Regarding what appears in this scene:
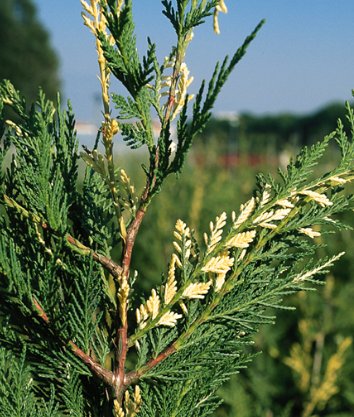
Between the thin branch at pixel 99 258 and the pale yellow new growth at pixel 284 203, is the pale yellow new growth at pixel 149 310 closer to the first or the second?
the thin branch at pixel 99 258

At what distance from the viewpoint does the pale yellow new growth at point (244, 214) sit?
4.71 ft

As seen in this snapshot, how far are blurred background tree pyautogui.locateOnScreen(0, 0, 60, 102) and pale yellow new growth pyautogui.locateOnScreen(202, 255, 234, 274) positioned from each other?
52506 mm

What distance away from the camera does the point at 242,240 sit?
142 centimetres

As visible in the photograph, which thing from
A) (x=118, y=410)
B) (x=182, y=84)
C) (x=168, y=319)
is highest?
(x=182, y=84)

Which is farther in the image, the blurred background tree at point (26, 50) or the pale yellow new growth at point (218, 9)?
the blurred background tree at point (26, 50)

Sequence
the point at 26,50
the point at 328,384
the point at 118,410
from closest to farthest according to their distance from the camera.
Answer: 1. the point at 118,410
2. the point at 328,384
3. the point at 26,50

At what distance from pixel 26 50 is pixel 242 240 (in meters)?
56.3

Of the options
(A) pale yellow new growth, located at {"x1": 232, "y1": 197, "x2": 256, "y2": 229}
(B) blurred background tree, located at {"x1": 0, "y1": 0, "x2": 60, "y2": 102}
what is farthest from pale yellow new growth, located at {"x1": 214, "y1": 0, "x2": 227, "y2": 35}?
(B) blurred background tree, located at {"x1": 0, "y1": 0, "x2": 60, "y2": 102}

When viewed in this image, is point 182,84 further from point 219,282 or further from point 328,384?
point 328,384

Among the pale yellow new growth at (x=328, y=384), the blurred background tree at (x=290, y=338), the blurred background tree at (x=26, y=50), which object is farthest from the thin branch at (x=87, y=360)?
the blurred background tree at (x=26, y=50)

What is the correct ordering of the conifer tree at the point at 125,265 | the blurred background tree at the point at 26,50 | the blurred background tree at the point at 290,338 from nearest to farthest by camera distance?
the conifer tree at the point at 125,265 → the blurred background tree at the point at 290,338 → the blurred background tree at the point at 26,50

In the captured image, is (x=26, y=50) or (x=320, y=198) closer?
(x=320, y=198)

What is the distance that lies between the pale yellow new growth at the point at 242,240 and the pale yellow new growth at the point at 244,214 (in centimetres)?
3

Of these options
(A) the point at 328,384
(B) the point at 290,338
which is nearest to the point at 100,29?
(A) the point at 328,384
